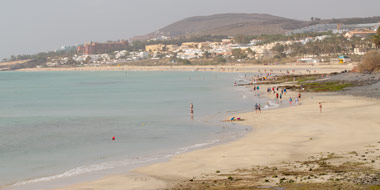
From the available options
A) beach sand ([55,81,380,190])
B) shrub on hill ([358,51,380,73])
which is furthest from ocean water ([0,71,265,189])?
shrub on hill ([358,51,380,73])

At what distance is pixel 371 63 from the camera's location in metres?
66.5

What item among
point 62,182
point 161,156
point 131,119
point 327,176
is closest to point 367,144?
point 327,176

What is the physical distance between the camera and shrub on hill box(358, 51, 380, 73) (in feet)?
217

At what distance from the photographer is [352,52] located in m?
144

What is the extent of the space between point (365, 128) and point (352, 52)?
125490 millimetres

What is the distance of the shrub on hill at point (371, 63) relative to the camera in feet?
217

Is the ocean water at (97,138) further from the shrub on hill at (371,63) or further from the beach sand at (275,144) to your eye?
the shrub on hill at (371,63)

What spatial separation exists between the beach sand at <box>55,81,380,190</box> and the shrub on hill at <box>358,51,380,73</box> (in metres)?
32.4

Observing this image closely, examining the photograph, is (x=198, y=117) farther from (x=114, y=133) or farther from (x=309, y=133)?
(x=309, y=133)

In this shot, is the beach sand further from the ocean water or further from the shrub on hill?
the shrub on hill

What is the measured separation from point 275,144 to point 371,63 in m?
49.0

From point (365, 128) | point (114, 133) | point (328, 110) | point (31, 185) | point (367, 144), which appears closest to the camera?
point (31, 185)

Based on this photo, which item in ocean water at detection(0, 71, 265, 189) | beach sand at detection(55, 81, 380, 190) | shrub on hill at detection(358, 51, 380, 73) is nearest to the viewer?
beach sand at detection(55, 81, 380, 190)

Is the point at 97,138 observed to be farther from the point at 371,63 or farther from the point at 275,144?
the point at 371,63
